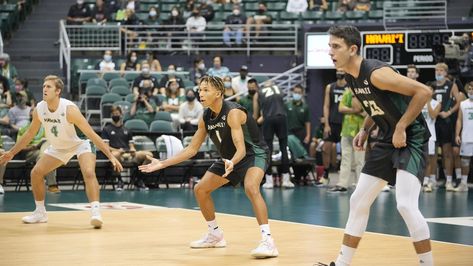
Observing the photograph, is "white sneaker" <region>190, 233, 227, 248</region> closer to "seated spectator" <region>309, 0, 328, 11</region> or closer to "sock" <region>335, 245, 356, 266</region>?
"sock" <region>335, 245, 356, 266</region>

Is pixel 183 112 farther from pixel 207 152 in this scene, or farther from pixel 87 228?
pixel 87 228

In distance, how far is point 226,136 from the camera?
28.3ft

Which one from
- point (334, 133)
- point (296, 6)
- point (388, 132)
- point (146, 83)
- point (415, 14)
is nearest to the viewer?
point (388, 132)

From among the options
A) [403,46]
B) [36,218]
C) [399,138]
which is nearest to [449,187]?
[403,46]

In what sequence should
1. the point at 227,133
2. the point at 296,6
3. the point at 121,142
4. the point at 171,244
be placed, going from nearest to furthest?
the point at 227,133
the point at 171,244
the point at 121,142
the point at 296,6

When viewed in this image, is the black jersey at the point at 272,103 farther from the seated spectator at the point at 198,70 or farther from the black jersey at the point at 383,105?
the black jersey at the point at 383,105

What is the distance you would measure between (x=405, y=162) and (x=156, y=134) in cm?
1183

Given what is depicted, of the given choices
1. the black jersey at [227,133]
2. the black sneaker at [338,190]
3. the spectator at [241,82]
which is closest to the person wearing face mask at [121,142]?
the black sneaker at [338,190]

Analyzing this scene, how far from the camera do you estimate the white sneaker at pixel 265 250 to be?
800 centimetres

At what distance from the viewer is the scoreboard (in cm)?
1958

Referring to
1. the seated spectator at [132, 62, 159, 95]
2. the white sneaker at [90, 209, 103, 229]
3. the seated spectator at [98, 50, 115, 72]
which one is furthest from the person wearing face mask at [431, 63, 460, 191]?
the seated spectator at [98, 50, 115, 72]

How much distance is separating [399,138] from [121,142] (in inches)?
430

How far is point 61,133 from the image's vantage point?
10750mm

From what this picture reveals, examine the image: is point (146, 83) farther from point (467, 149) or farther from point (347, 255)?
point (347, 255)
